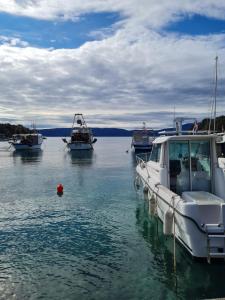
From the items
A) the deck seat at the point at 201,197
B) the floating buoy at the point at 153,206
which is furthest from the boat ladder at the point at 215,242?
the floating buoy at the point at 153,206

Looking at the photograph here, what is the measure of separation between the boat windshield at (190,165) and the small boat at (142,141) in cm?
6374

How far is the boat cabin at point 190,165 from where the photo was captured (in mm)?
15391

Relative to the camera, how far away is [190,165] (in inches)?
618

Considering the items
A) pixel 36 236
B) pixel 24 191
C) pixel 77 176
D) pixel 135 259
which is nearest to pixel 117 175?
pixel 77 176

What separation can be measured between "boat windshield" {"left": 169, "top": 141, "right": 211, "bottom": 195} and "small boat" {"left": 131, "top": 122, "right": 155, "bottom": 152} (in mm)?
63741

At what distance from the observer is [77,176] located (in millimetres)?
38156

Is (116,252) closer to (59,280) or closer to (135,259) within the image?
(135,259)

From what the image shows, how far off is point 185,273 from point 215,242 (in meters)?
1.37

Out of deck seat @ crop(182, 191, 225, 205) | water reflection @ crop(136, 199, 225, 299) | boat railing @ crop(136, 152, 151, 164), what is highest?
boat railing @ crop(136, 152, 151, 164)

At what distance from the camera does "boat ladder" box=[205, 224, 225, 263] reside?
11.2m

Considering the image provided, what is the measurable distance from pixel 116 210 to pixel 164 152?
6.11m

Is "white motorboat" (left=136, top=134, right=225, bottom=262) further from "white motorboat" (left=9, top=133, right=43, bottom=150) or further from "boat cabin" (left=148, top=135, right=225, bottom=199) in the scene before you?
"white motorboat" (left=9, top=133, right=43, bottom=150)

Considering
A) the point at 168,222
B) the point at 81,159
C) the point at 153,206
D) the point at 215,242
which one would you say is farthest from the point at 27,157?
the point at 215,242

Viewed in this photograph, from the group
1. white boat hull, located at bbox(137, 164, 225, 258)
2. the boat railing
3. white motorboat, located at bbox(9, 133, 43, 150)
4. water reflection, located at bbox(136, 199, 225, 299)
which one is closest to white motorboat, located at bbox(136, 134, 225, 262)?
white boat hull, located at bbox(137, 164, 225, 258)
